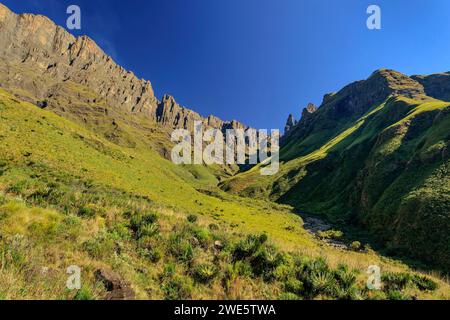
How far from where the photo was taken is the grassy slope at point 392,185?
39.0 m

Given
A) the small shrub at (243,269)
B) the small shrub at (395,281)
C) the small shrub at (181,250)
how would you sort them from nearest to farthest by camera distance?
1. the small shrub at (243,269)
2. the small shrub at (395,281)
3. the small shrub at (181,250)

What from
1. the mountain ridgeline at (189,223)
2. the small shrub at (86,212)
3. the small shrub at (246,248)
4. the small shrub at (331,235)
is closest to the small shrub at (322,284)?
the mountain ridgeline at (189,223)

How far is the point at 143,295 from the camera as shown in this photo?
403 inches

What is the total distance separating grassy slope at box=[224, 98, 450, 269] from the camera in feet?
128

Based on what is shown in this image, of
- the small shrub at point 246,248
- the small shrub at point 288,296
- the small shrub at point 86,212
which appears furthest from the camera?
the small shrub at point 86,212

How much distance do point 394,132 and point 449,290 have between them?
83353mm

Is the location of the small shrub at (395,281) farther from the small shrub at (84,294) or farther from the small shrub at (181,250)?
the small shrub at (84,294)

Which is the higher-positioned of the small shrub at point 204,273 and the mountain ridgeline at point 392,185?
the mountain ridgeline at point 392,185

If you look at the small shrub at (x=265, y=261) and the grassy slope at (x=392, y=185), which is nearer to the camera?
the small shrub at (x=265, y=261)

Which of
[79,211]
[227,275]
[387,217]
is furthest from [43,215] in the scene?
[387,217]

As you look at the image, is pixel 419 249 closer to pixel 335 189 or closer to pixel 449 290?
pixel 449 290

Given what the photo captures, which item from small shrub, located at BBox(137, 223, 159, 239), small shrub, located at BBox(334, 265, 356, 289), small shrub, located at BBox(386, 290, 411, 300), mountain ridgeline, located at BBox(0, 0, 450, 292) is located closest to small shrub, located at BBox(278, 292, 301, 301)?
mountain ridgeline, located at BBox(0, 0, 450, 292)

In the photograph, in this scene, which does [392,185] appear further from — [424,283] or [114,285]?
[114,285]

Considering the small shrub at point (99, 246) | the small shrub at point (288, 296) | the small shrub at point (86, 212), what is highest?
the small shrub at point (86, 212)
